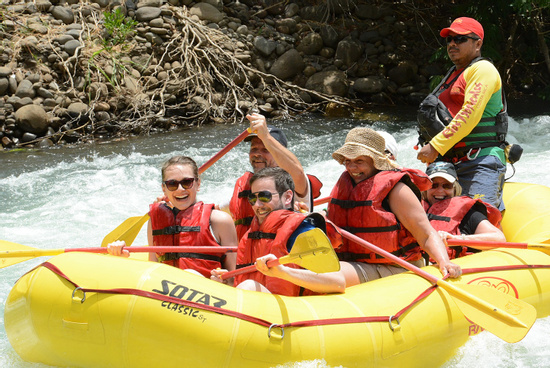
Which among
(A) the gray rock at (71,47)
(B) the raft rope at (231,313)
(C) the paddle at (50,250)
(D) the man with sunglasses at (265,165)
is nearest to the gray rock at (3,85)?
(A) the gray rock at (71,47)

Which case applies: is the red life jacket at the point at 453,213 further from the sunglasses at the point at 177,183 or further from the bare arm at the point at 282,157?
the sunglasses at the point at 177,183

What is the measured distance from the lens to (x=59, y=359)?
258 centimetres

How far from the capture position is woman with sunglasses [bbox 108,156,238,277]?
2.98 metres

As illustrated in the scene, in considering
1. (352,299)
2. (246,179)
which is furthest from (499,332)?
(246,179)

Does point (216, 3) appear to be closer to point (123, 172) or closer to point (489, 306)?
point (123, 172)

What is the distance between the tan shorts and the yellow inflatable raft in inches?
7.8

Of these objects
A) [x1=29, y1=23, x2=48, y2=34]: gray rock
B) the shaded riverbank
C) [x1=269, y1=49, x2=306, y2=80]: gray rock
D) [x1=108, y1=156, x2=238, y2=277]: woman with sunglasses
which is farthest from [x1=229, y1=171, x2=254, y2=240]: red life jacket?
[x1=269, y1=49, x2=306, y2=80]: gray rock

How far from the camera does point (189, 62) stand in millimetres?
8734

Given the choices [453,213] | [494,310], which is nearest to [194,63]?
Result: [453,213]

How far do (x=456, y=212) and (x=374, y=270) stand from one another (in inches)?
23.2

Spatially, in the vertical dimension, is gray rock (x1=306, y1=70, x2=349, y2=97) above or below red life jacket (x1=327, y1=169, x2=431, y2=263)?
below

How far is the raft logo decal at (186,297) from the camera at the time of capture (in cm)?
247

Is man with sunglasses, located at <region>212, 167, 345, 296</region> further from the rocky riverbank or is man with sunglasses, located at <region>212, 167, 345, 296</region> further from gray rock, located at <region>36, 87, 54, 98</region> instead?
gray rock, located at <region>36, 87, 54, 98</region>

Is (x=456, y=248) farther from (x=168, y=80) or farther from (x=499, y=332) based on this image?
(x=168, y=80)
